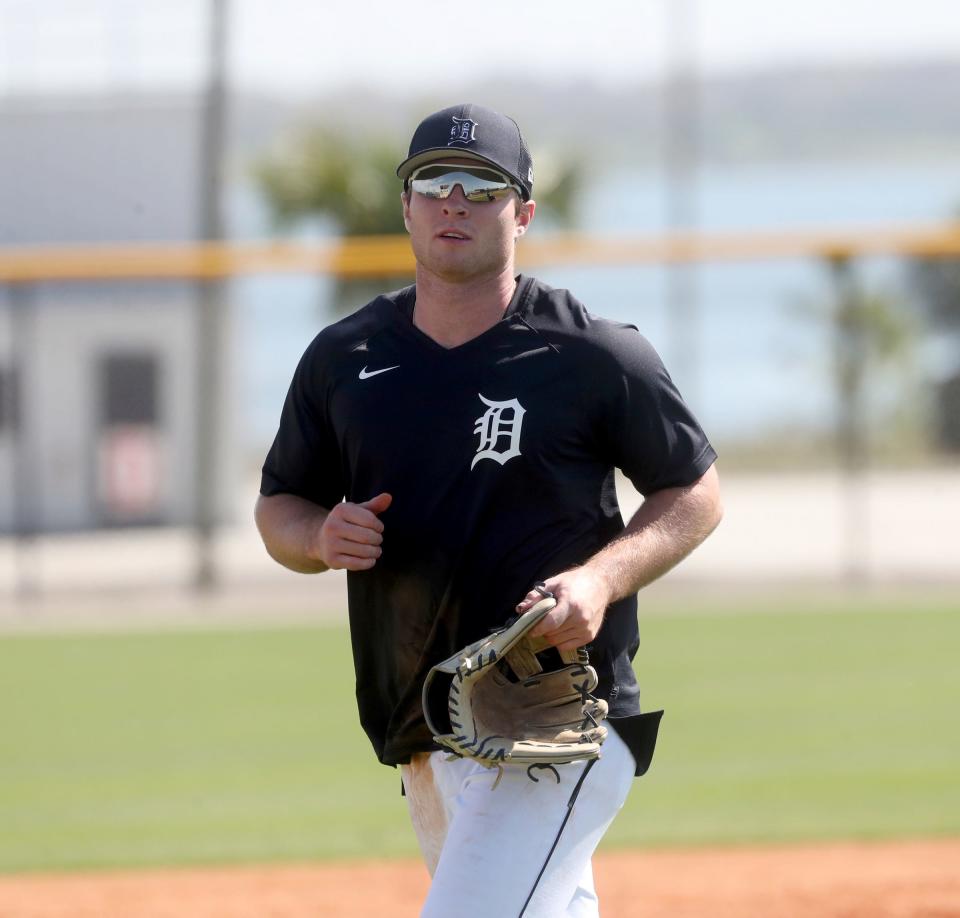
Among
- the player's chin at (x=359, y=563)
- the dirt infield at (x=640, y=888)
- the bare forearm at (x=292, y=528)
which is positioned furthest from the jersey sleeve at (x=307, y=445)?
the dirt infield at (x=640, y=888)

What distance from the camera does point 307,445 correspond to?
3486 millimetres

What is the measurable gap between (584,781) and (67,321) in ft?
40.4

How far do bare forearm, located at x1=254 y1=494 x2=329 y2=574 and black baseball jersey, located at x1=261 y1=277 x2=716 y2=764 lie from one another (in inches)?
4.4

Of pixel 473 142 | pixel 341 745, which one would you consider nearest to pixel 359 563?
pixel 473 142

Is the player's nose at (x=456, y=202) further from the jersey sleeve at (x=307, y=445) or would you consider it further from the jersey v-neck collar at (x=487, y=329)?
the jersey sleeve at (x=307, y=445)

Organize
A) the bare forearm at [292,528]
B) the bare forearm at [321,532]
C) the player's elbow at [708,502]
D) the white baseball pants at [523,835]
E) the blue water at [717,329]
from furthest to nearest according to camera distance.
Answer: the blue water at [717,329] → the bare forearm at [292,528] → the player's elbow at [708,502] → the bare forearm at [321,532] → the white baseball pants at [523,835]

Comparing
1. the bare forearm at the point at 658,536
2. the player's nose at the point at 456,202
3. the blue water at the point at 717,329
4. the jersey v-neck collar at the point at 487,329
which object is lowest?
the blue water at the point at 717,329

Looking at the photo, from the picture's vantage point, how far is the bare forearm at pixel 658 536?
3.10 meters

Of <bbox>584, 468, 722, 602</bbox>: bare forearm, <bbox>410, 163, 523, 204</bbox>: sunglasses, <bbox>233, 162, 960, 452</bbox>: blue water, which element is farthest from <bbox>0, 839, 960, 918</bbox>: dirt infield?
<bbox>233, 162, 960, 452</bbox>: blue water

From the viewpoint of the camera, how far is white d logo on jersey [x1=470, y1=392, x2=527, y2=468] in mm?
3188

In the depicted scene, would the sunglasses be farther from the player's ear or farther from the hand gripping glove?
the hand gripping glove

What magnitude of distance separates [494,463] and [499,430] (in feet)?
0.21

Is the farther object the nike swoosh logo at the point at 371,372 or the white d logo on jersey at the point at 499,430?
the nike swoosh logo at the point at 371,372

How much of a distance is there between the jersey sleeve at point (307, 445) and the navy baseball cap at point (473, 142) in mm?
458
